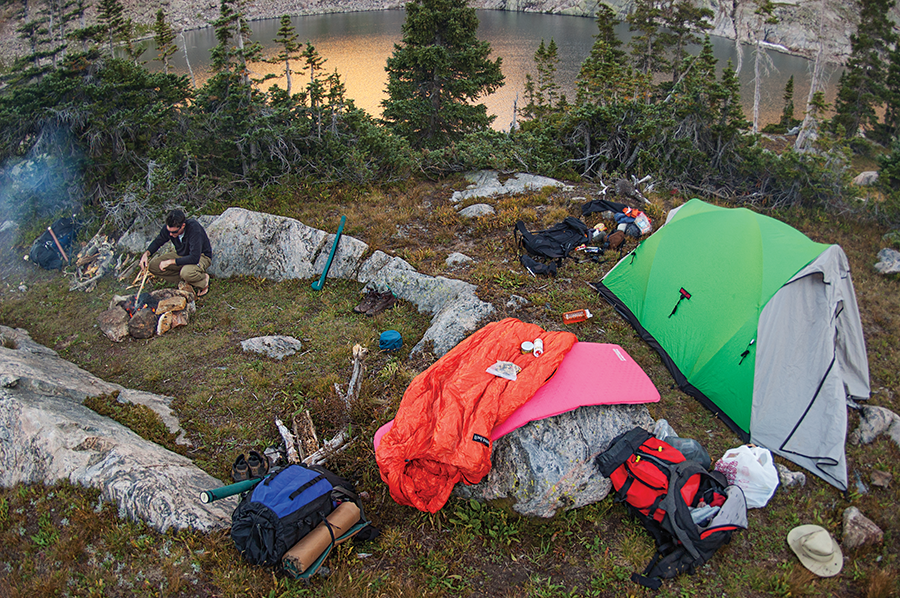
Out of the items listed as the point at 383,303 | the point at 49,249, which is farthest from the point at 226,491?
the point at 49,249

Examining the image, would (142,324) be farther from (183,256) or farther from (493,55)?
(493,55)

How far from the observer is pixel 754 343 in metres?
6.09

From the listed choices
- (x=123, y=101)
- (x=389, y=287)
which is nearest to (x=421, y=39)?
(x=123, y=101)

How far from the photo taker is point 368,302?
354 inches

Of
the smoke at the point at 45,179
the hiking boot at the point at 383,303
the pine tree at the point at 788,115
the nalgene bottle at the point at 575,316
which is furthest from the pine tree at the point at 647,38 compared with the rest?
the smoke at the point at 45,179

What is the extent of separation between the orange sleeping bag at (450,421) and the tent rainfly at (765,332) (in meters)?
2.61

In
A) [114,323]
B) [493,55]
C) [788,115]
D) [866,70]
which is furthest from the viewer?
[493,55]

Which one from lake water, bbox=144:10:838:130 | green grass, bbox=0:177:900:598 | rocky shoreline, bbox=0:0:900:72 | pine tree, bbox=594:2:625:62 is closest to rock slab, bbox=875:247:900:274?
green grass, bbox=0:177:900:598

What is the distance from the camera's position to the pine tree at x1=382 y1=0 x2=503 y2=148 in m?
17.1

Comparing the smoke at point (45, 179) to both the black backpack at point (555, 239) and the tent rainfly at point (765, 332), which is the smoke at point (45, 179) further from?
the tent rainfly at point (765, 332)

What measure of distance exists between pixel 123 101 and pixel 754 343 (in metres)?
15.8

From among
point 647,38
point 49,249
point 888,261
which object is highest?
point 647,38

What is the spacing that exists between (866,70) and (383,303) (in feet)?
141

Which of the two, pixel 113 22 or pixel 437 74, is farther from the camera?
pixel 113 22
